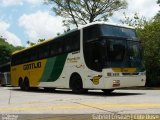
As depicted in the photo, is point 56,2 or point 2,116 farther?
point 56,2

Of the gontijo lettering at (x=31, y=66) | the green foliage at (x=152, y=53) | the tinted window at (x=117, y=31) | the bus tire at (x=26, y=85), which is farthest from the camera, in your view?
the green foliage at (x=152, y=53)

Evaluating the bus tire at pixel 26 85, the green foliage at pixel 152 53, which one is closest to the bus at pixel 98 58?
the bus tire at pixel 26 85

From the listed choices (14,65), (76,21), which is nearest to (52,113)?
(14,65)

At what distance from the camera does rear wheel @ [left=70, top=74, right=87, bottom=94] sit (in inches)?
741

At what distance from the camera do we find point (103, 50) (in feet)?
54.0

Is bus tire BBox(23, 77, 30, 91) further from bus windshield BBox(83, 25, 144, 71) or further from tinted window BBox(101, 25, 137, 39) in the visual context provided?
tinted window BBox(101, 25, 137, 39)

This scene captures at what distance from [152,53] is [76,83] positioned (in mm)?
12855

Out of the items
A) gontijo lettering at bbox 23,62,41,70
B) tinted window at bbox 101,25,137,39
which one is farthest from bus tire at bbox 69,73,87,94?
gontijo lettering at bbox 23,62,41,70

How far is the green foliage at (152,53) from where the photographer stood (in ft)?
99.5

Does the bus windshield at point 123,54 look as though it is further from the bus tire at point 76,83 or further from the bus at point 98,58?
the bus tire at point 76,83

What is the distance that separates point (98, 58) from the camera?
55.3 ft

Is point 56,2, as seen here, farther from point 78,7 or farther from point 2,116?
point 2,116

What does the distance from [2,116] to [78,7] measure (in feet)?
141

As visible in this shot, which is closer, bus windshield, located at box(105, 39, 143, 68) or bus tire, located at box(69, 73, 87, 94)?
bus windshield, located at box(105, 39, 143, 68)
